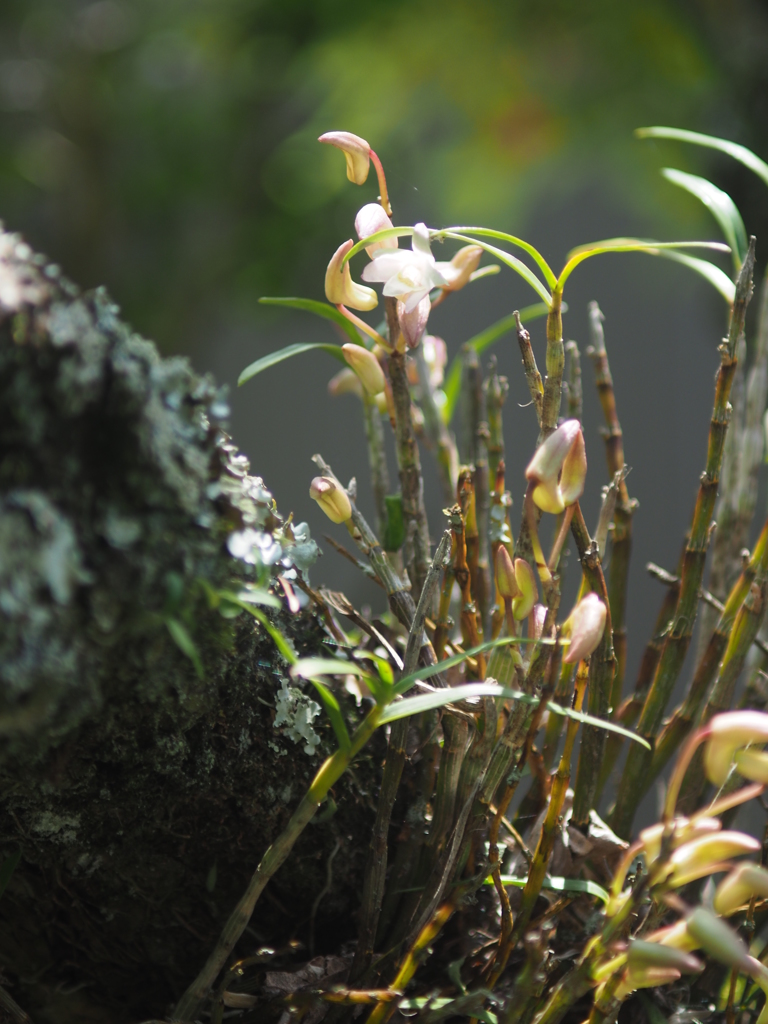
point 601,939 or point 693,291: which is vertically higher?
point 693,291

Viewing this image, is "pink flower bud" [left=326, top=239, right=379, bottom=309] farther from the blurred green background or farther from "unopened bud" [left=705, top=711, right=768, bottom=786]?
the blurred green background

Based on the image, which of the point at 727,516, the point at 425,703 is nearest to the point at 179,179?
the point at 727,516

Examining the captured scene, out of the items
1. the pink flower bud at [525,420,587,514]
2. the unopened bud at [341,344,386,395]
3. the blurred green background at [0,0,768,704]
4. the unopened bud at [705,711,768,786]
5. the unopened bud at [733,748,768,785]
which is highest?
the blurred green background at [0,0,768,704]

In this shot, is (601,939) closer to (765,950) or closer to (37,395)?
(765,950)

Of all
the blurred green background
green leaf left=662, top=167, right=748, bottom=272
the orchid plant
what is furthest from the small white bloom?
the blurred green background

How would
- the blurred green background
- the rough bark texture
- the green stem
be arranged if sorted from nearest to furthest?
the rough bark texture → the green stem → the blurred green background

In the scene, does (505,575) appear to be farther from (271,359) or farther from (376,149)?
(376,149)
